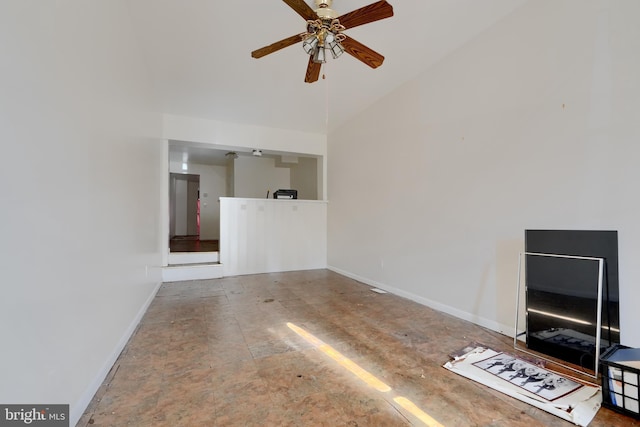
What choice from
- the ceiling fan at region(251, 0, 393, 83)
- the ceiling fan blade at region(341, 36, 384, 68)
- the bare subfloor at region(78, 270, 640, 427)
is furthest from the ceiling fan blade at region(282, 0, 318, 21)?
the bare subfloor at region(78, 270, 640, 427)

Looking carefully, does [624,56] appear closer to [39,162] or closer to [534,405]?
[534,405]

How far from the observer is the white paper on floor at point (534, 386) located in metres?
1.44

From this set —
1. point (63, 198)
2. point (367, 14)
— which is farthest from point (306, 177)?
point (63, 198)

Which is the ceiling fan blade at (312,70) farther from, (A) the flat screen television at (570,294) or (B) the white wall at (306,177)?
(B) the white wall at (306,177)

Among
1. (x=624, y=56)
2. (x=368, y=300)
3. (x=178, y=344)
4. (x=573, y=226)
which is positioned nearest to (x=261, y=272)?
(x=368, y=300)

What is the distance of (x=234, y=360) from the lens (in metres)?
2.00

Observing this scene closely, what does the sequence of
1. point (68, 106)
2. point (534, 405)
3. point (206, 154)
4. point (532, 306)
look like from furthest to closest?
point (206, 154) < point (532, 306) < point (534, 405) < point (68, 106)

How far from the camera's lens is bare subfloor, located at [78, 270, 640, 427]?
1426mm

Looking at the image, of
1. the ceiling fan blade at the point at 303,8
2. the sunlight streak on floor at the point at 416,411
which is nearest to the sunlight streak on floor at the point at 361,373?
the sunlight streak on floor at the point at 416,411

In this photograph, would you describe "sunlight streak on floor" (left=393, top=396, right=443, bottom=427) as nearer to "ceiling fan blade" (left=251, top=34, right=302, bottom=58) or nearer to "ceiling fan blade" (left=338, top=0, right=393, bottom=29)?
"ceiling fan blade" (left=338, top=0, right=393, bottom=29)

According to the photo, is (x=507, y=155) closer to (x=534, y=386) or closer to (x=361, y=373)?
(x=534, y=386)

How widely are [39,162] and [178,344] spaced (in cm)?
172

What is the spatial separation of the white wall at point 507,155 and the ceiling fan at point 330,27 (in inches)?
43.5

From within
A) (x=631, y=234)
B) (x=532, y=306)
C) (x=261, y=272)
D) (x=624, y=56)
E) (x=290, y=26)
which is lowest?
(x=261, y=272)
